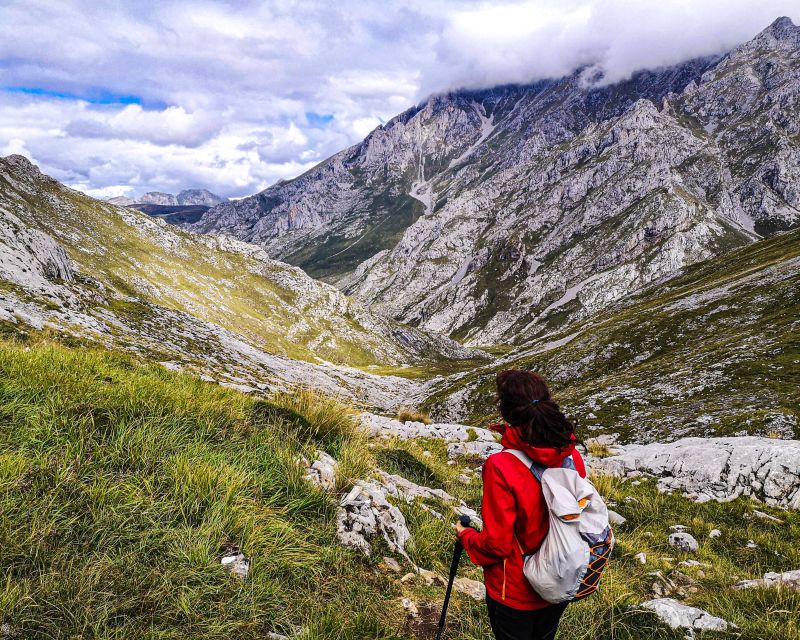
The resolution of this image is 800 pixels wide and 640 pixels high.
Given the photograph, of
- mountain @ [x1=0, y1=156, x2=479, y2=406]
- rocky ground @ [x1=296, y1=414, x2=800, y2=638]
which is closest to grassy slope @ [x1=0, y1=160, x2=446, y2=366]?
mountain @ [x1=0, y1=156, x2=479, y2=406]

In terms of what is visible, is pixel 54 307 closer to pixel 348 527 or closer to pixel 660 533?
pixel 348 527

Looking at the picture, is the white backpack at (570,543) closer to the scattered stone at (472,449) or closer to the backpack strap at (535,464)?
the backpack strap at (535,464)

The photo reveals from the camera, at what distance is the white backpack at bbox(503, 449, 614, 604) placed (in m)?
3.45

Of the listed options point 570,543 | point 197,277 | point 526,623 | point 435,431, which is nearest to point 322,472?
point 526,623

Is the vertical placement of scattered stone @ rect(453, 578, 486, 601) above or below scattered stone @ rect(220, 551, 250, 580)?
below

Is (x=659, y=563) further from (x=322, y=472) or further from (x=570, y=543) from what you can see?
(x=322, y=472)

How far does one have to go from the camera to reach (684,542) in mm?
9367

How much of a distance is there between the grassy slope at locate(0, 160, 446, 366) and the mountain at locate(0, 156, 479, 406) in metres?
0.57

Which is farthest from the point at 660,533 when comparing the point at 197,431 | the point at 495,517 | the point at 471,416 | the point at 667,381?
the point at 471,416

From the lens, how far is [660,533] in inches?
401

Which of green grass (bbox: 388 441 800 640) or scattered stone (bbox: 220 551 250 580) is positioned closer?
scattered stone (bbox: 220 551 250 580)

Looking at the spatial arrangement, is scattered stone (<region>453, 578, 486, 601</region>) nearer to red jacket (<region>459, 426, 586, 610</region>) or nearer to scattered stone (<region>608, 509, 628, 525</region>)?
red jacket (<region>459, 426, 586, 610</region>)

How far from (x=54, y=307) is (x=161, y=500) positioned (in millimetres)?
39675

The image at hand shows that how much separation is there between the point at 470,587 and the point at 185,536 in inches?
161
